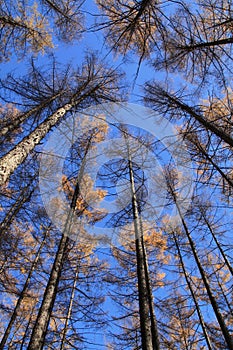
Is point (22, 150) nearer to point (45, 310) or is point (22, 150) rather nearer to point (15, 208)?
point (45, 310)

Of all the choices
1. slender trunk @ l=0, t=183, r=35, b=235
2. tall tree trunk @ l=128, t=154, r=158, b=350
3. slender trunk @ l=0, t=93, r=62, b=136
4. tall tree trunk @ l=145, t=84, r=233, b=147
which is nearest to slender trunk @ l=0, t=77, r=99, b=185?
slender trunk @ l=0, t=93, r=62, b=136

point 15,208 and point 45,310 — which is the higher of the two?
point 15,208

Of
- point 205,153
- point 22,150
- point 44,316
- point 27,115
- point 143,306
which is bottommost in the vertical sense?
point 44,316

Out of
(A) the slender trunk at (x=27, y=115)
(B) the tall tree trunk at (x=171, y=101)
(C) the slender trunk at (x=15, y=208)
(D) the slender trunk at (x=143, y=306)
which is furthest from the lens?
(C) the slender trunk at (x=15, y=208)

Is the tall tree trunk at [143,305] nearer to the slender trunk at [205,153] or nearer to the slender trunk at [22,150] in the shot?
the slender trunk at [205,153]

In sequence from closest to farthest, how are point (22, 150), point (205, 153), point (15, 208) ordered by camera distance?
1. point (22, 150)
2. point (205, 153)
3. point (15, 208)

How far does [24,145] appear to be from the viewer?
13.2ft

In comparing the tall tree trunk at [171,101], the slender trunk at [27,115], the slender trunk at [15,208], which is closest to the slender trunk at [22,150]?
the slender trunk at [27,115]

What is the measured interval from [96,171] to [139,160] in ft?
5.22

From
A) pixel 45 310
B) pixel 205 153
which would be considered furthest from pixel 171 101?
pixel 45 310

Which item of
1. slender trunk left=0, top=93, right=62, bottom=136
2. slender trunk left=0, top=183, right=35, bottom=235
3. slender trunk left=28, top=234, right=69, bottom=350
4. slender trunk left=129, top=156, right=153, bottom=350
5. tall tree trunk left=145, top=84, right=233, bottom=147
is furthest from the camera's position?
slender trunk left=0, top=183, right=35, bottom=235

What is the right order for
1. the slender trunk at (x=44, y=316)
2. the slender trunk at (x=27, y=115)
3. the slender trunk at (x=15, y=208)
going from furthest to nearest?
the slender trunk at (x=15, y=208) < the slender trunk at (x=27, y=115) < the slender trunk at (x=44, y=316)

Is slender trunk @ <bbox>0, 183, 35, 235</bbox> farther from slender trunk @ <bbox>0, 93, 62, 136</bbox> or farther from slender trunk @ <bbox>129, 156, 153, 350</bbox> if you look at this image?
slender trunk @ <bbox>129, 156, 153, 350</bbox>

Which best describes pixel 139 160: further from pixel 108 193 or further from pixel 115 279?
pixel 115 279
